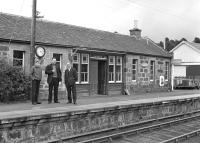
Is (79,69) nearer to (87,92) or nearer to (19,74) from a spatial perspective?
(87,92)

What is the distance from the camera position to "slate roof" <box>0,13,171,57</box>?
18.9m

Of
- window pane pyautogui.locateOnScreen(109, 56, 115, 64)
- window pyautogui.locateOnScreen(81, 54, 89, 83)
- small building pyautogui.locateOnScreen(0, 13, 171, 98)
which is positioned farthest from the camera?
window pane pyautogui.locateOnScreen(109, 56, 115, 64)

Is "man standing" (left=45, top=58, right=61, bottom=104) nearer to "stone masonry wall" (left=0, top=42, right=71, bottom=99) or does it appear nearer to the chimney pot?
A: "stone masonry wall" (left=0, top=42, right=71, bottom=99)

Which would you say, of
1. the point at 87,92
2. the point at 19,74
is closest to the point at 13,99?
the point at 19,74

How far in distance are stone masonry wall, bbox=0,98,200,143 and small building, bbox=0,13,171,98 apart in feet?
19.1

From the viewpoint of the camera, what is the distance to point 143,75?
27250 mm

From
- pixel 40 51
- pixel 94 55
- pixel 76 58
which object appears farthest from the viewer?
pixel 94 55

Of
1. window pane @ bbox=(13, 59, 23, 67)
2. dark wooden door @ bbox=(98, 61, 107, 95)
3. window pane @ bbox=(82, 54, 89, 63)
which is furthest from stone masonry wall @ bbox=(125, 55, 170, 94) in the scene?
window pane @ bbox=(13, 59, 23, 67)

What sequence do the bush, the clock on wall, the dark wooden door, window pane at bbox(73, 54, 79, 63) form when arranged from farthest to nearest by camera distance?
1. the dark wooden door
2. window pane at bbox(73, 54, 79, 63)
3. the clock on wall
4. the bush

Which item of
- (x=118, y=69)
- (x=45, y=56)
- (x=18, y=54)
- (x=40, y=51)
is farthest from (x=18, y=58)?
(x=118, y=69)

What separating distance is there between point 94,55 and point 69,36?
1943 millimetres

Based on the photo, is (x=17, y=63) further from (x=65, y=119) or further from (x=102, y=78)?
(x=102, y=78)

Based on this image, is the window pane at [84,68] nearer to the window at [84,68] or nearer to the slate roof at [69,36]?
the window at [84,68]

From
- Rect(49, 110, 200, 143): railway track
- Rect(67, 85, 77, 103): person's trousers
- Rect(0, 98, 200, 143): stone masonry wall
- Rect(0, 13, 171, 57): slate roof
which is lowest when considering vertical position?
Rect(49, 110, 200, 143): railway track
